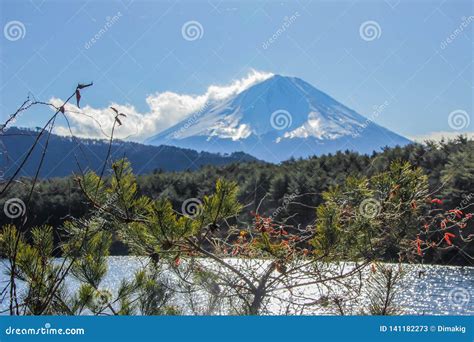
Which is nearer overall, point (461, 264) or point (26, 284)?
point (26, 284)

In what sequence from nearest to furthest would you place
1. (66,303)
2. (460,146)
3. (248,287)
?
(248,287)
(66,303)
(460,146)

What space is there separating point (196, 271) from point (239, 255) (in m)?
0.18

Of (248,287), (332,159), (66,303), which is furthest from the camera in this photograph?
(332,159)

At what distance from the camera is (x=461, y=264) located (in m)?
30.6

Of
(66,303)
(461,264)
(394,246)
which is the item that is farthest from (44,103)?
(461,264)

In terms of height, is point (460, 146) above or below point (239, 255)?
above

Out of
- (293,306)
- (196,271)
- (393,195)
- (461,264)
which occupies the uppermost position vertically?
(461,264)

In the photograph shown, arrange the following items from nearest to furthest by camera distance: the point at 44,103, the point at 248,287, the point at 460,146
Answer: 1. the point at 44,103
2. the point at 248,287
3. the point at 460,146

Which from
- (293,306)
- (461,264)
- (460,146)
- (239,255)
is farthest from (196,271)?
(460,146)

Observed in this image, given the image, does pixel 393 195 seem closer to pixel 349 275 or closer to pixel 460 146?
pixel 349 275

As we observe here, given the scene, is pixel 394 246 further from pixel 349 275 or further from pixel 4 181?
pixel 4 181

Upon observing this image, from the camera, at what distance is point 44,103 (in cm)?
172

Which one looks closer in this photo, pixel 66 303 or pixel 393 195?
pixel 393 195

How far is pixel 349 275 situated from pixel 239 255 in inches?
15.4
